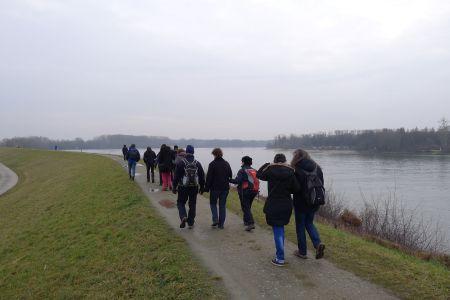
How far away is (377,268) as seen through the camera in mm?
6383

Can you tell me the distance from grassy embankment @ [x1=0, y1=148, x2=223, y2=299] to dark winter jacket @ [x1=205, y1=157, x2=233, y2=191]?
1548 millimetres

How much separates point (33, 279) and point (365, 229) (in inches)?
469

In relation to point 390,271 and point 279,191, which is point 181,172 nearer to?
point 279,191

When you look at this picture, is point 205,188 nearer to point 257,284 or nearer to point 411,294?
point 257,284

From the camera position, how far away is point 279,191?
612cm

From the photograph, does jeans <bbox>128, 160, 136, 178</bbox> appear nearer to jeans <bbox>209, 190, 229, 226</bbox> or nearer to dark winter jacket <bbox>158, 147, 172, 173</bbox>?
dark winter jacket <bbox>158, 147, 172, 173</bbox>

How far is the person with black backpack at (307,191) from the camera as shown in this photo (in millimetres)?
6020

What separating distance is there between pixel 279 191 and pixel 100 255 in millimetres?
4814

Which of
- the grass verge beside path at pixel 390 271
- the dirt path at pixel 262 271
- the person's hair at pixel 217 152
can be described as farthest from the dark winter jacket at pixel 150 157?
the grass verge beside path at pixel 390 271

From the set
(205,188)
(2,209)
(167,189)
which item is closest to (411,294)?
(205,188)

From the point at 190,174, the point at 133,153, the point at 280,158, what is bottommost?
the point at 190,174

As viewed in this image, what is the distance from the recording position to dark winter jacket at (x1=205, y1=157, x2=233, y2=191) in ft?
27.5

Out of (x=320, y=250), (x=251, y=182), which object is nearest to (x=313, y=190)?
(x=320, y=250)

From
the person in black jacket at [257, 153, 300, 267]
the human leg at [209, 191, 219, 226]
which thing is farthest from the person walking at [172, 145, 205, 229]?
the person in black jacket at [257, 153, 300, 267]
